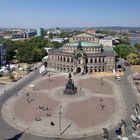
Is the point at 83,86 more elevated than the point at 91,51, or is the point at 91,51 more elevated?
the point at 91,51

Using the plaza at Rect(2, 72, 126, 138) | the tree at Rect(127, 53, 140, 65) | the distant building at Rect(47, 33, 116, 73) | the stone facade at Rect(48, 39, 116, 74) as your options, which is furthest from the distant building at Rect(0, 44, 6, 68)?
the tree at Rect(127, 53, 140, 65)

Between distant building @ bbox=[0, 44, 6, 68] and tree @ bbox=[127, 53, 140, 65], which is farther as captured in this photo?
tree @ bbox=[127, 53, 140, 65]

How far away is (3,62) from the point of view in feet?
478

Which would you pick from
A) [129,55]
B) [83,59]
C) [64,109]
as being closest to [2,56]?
[83,59]

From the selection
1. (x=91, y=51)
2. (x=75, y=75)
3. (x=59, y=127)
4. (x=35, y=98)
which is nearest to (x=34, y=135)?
(x=59, y=127)

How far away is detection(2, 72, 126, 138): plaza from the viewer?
6181cm

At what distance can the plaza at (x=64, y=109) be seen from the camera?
61812 mm

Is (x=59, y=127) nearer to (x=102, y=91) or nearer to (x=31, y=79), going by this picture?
(x=102, y=91)

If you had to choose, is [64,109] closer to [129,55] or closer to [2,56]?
[2,56]

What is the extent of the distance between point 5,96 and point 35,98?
10590mm

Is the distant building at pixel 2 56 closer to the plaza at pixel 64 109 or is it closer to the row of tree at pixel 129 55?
the plaza at pixel 64 109

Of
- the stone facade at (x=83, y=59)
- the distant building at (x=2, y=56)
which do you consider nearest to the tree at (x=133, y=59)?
the stone facade at (x=83, y=59)

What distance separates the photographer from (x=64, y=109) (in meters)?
74.8

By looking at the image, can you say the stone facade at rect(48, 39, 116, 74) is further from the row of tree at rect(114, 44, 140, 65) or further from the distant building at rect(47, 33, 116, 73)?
the row of tree at rect(114, 44, 140, 65)
